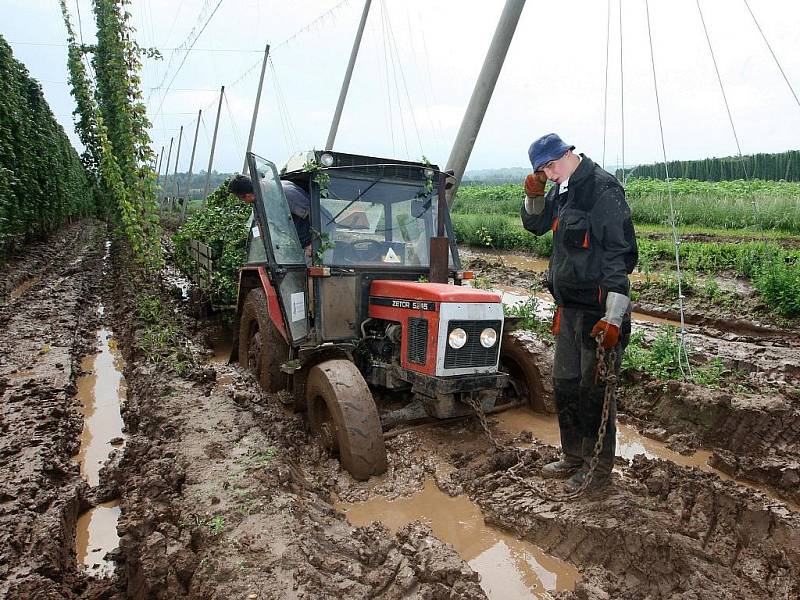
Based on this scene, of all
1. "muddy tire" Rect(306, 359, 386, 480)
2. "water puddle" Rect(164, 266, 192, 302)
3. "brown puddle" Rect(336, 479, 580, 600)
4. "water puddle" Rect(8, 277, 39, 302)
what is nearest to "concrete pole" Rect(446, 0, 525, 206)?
"muddy tire" Rect(306, 359, 386, 480)

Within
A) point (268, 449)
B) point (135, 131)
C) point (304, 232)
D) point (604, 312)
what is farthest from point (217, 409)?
point (135, 131)

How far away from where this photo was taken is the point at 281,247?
4.74m

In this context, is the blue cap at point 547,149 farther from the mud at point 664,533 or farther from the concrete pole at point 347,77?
the concrete pole at point 347,77

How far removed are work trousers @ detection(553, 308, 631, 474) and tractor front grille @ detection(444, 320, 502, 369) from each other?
0.56 meters

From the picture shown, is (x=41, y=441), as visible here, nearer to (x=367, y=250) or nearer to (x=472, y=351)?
(x=367, y=250)

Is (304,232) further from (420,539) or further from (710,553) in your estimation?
(710,553)

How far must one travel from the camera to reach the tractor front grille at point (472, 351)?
408 centimetres

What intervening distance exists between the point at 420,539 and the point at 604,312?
1644mm

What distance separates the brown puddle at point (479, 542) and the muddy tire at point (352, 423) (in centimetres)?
25

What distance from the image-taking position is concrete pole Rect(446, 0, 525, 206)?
6.39 m

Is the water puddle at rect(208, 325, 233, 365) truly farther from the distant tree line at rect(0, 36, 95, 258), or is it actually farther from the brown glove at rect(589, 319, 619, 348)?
the distant tree line at rect(0, 36, 95, 258)

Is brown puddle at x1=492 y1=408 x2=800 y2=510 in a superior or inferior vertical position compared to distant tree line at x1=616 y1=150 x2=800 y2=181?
inferior

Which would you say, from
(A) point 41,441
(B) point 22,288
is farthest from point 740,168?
(A) point 41,441

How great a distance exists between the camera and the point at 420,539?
3.03 meters
